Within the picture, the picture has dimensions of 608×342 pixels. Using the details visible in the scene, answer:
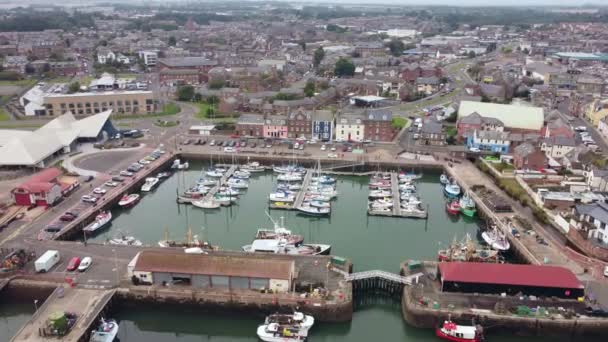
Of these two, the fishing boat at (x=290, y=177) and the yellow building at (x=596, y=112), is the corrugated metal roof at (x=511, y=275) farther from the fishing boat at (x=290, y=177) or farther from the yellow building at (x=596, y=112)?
the yellow building at (x=596, y=112)

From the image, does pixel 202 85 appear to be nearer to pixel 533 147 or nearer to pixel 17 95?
pixel 17 95

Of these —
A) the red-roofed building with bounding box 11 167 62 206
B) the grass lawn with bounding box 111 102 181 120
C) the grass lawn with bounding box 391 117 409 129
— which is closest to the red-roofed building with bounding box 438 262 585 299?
the red-roofed building with bounding box 11 167 62 206

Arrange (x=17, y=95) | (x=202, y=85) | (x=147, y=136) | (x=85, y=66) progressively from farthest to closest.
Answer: (x=85, y=66) < (x=202, y=85) < (x=17, y=95) < (x=147, y=136)

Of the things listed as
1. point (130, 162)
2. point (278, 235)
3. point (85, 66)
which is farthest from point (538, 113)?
point (85, 66)

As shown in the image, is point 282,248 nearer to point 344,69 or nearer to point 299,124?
point 299,124

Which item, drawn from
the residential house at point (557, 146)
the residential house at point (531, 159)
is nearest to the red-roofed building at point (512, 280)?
the residential house at point (531, 159)

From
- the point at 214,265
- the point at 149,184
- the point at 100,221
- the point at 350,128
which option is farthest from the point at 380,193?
the point at 100,221
